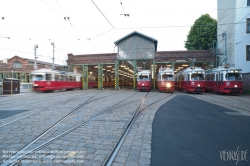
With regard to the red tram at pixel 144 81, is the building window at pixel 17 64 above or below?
above

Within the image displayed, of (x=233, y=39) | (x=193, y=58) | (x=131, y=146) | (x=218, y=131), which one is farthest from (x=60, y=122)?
(x=193, y=58)

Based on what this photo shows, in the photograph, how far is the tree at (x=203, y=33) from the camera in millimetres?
35531

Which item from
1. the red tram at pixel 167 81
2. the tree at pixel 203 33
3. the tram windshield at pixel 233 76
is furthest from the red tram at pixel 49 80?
the tree at pixel 203 33

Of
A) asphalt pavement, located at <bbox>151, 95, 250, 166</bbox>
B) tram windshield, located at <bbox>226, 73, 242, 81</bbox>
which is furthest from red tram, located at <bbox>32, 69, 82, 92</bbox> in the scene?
tram windshield, located at <bbox>226, 73, 242, 81</bbox>

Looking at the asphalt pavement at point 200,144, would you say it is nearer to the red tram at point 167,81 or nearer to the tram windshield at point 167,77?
the red tram at point 167,81

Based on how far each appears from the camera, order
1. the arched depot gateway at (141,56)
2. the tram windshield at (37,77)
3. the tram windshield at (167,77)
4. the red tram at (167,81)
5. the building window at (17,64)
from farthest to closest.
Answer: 1. the building window at (17,64)
2. the arched depot gateway at (141,56)
3. the tram windshield at (167,77)
4. the red tram at (167,81)
5. the tram windshield at (37,77)

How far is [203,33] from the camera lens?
35906mm

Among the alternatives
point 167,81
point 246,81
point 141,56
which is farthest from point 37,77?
point 246,81

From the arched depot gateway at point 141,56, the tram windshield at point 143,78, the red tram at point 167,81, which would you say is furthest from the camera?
the arched depot gateway at point 141,56

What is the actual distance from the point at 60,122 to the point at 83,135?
2020mm

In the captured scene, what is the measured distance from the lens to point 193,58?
2958 centimetres

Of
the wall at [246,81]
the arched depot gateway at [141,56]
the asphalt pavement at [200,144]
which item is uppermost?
the arched depot gateway at [141,56]

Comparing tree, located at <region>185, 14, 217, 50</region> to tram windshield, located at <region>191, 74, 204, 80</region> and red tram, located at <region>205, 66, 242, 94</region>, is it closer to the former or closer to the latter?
tram windshield, located at <region>191, 74, 204, 80</region>

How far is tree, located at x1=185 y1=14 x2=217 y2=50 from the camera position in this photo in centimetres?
3553
